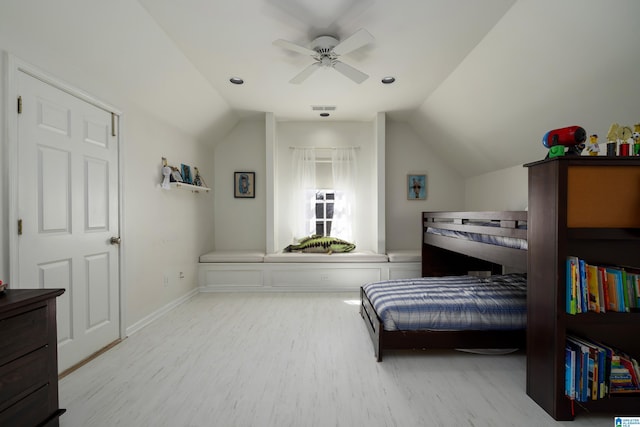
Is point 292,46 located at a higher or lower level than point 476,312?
higher

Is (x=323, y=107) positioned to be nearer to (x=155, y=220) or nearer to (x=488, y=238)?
(x=155, y=220)

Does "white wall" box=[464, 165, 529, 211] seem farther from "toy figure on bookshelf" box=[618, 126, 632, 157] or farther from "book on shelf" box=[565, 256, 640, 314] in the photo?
"book on shelf" box=[565, 256, 640, 314]

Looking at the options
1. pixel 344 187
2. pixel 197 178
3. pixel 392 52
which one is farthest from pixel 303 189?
pixel 392 52

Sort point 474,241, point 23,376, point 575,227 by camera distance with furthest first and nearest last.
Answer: point 474,241, point 575,227, point 23,376

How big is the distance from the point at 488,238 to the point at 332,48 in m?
2.18

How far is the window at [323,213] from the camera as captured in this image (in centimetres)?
510

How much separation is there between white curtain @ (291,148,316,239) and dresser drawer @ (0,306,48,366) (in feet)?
12.1

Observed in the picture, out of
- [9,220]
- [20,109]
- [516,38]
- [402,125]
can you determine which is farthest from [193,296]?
[516,38]

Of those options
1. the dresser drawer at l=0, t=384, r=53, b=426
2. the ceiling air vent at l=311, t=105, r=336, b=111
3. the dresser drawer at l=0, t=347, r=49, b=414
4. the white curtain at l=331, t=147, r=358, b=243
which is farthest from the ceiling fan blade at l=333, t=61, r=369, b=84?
the dresser drawer at l=0, t=384, r=53, b=426

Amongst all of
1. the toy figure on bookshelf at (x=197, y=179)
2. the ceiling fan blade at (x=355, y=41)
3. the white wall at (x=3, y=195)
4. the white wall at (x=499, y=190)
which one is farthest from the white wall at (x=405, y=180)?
the white wall at (x=3, y=195)

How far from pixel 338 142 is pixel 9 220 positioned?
4126 millimetres

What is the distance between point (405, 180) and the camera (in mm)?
5055

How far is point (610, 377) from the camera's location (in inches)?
65.8

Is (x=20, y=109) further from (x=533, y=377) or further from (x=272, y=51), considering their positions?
(x=533, y=377)
